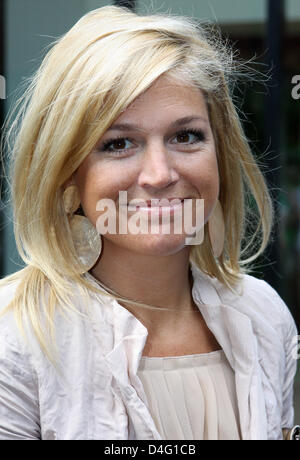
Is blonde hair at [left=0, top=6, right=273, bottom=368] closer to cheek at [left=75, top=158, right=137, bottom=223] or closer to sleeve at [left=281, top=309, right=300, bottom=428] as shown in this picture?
cheek at [left=75, top=158, right=137, bottom=223]

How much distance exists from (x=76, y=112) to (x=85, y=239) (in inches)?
10.5

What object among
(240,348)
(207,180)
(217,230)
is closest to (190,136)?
(207,180)

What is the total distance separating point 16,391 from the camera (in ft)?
3.89

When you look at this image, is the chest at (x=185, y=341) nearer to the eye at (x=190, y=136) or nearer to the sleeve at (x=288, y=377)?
the sleeve at (x=288, y=377)

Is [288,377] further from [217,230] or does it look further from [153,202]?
[153,202]

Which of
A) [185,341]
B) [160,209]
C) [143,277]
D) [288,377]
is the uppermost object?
[160,209]

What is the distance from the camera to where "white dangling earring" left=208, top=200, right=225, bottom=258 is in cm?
146

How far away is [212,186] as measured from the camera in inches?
49.6

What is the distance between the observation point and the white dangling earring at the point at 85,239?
1332 mm

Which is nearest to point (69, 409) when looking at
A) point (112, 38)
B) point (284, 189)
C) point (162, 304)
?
point (162, 304)

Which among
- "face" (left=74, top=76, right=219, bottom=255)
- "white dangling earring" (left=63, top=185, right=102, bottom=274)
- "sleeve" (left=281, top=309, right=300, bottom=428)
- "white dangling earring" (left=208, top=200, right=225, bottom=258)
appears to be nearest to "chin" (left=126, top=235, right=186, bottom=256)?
"face" (left=74, top=76, right=219, bottom=255)

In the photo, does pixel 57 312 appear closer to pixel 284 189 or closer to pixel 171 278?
pixel 171 278

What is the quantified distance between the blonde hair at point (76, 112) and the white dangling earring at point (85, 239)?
0.03 m

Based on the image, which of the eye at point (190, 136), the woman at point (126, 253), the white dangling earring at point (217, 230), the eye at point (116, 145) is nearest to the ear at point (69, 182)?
the woman at point (126, 253)
